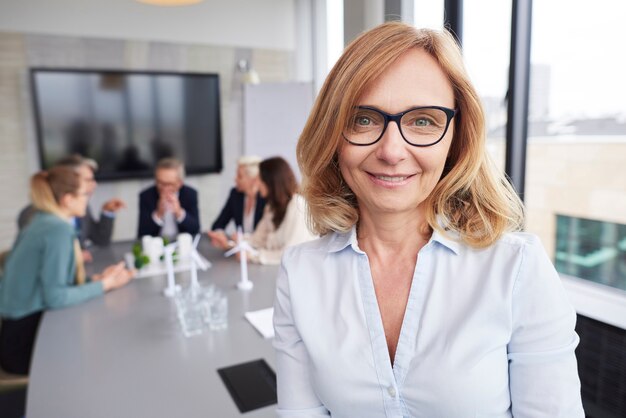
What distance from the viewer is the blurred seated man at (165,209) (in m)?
3.47

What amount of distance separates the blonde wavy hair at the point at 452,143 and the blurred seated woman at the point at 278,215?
70.5 inches

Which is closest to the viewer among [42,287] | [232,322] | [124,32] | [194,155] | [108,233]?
[232,322]

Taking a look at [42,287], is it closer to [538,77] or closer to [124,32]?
[538,77]

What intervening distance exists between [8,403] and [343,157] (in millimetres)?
2105

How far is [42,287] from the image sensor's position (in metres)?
2.04

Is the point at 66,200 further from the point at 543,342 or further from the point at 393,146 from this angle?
the point at 543,342

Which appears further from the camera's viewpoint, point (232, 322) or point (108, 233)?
point (108, 233)

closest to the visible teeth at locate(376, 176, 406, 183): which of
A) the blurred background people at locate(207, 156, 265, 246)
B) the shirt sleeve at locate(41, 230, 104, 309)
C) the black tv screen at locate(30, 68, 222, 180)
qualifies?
the shirt sleeve at locate(41, 230, 104, 309)

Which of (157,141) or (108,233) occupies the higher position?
(157,141)

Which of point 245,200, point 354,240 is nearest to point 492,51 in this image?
point 245,200

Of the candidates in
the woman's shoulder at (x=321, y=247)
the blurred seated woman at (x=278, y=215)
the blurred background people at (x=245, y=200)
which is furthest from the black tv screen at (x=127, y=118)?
the woman's shoulder at (x=321, y=247)

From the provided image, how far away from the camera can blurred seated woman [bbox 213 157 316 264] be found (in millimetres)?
2789

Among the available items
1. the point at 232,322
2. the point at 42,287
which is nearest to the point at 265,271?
the point at 232,322

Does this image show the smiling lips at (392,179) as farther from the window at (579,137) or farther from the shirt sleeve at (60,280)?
the window at (579,137)
